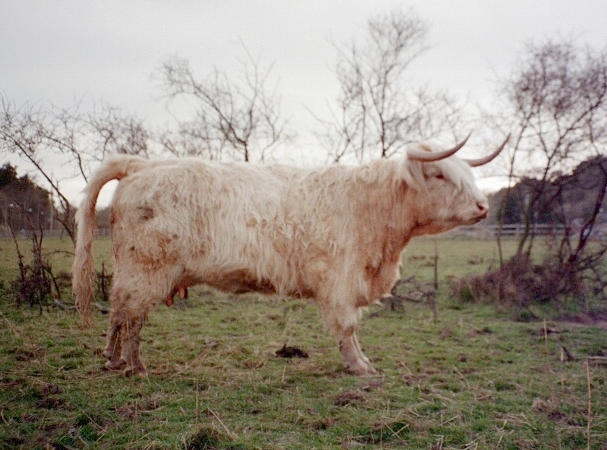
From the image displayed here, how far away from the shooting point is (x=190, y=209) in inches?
187

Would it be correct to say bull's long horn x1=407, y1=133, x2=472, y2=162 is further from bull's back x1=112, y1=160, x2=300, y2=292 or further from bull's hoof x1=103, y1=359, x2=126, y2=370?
bull's hoof x1=103, y1=359, x2=126, y2=370

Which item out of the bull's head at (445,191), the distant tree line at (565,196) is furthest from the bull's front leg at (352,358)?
the distant tree line at (565,196)

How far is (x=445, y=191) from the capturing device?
5.15m

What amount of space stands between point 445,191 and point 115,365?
341 cm

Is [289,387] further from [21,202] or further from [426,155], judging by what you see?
[21,202]

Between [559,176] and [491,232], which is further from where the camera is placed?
[491,232]

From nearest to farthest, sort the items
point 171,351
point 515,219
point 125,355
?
point 125,355 → point 171,351 → point 515,219

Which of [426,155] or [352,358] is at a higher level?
[426,155]

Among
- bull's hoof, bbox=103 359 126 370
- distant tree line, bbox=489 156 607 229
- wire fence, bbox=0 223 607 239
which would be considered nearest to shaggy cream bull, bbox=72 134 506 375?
bull's hoof, bbox=103 359 126 370

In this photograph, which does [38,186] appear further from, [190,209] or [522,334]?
[522,334]

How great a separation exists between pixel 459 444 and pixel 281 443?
3.40ft

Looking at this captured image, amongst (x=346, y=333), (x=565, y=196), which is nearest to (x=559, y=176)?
(x=565, y=196)

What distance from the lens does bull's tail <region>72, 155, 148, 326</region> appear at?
4715 millimetres

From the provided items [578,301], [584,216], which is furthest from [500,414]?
[584,216]
